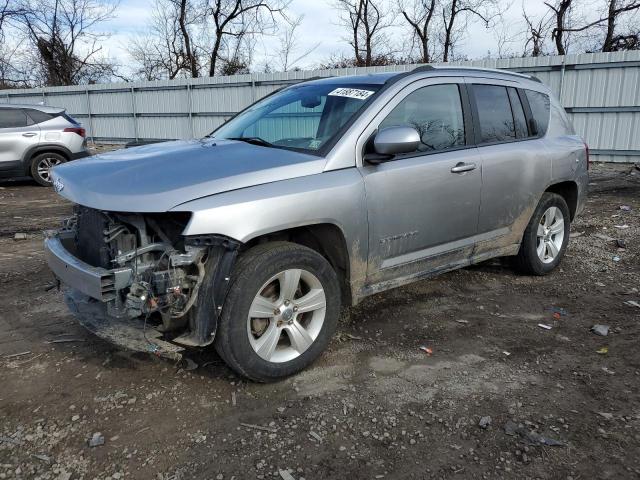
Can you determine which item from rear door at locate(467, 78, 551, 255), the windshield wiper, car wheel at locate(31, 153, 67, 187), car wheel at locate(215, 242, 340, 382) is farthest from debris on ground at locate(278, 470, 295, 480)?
car wheel at locate(31, 153, 67, 187)

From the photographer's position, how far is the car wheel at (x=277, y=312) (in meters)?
2.88

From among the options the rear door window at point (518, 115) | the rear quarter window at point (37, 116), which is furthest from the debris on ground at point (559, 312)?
the rear quarter window at point (37, 116)

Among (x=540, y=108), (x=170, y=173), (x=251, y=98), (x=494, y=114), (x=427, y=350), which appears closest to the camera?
(x=170, y=173)

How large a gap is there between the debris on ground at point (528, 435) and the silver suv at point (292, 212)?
3.86ft

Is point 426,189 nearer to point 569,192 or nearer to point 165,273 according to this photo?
point 165,273

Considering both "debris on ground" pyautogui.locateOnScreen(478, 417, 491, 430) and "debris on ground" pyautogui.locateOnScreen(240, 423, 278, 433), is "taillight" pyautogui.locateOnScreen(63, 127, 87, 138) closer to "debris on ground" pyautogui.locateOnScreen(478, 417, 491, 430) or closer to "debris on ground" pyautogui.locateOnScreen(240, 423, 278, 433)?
"debris on ground" pyautogui.locateOnScreen(240, 423, 278, 433)

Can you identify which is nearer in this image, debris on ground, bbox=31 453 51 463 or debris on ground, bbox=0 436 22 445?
debris on ground, bbox=31 453 51 463

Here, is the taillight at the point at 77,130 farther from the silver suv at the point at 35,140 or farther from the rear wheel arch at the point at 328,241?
the rear wheel arch at the point at 328,241

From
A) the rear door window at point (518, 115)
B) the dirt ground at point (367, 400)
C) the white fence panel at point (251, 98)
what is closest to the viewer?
the dirt ground at point (367, 400)

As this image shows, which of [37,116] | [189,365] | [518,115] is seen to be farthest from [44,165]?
[518,115]

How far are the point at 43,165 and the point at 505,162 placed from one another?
33.3 feet

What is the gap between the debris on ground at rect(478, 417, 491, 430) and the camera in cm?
275

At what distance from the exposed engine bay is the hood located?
5.0 inches

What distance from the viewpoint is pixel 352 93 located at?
374 cm
